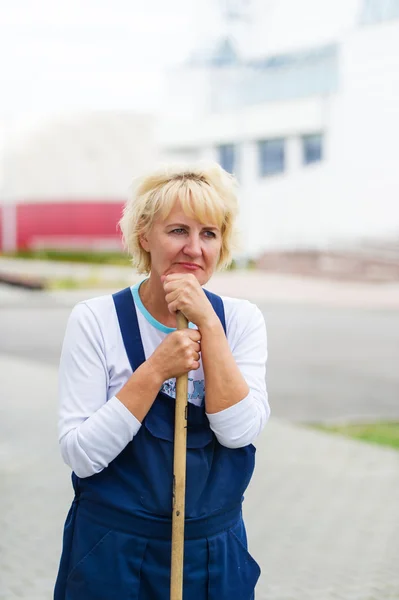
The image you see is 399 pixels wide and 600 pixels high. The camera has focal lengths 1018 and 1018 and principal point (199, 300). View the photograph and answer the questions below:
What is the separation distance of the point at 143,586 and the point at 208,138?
149 ft

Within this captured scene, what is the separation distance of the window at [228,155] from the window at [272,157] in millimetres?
2170

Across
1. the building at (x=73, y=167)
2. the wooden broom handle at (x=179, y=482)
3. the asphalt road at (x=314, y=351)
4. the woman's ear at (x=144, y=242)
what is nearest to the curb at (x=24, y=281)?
the asphalt road at (x=314, y=351)

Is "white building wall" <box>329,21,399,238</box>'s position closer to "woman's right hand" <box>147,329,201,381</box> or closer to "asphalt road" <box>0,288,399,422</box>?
Result: "asphalt road" <box>0,288,399,422</box>

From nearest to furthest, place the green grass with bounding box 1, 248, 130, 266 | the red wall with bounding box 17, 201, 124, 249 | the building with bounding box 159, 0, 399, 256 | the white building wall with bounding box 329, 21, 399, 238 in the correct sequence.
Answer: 1. the white building wall with bounding box 329, 21, 399, 238
2. the building with bounding box 159, 0, 399, 256
3. the green grass with bounding box 1, 248, 130, 266
4. the red wall with bounding box 17, 201, 124, 249

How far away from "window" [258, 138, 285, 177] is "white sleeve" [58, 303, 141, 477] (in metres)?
42.3

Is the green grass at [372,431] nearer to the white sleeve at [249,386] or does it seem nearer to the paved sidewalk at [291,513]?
the paved sidewalk at [291,513]

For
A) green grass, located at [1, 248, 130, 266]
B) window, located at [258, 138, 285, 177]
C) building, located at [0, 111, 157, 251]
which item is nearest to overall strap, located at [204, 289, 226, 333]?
green grass, located at [1, 248, 130, 266]

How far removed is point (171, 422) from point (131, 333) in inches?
8.7

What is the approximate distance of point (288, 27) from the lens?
46.0 metres

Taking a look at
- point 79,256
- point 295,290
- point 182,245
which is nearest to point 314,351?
point 182,245

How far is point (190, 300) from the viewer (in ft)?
7.29

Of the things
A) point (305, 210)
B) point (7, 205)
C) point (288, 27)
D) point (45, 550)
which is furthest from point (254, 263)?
point (45, 550)

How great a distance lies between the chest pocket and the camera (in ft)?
7.32

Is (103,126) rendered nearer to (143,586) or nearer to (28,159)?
(28,159)
